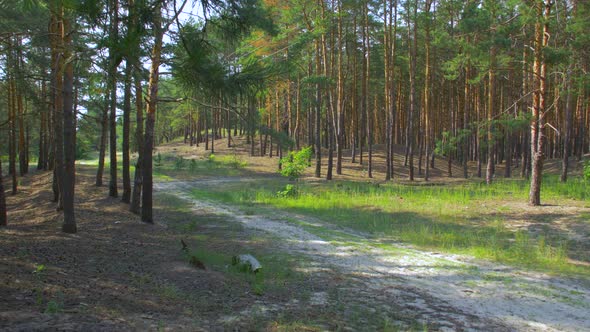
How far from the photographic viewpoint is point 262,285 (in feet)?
21.2

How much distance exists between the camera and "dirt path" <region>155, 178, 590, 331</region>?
550 cm

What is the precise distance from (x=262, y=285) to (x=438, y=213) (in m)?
9.28

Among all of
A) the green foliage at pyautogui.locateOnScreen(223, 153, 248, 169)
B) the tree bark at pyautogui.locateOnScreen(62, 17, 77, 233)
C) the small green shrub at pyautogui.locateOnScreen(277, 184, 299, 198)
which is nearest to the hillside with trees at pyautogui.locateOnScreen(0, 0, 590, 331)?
the tree bark at pyautogui.locateOnScreen(62, 17, 77, 233)

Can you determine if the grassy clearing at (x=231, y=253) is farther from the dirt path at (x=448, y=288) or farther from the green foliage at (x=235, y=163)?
the green foliage at (x=235, y=163)

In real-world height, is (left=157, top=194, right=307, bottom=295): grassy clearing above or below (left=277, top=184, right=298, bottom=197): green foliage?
below

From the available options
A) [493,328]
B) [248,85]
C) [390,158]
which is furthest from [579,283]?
[390,158]

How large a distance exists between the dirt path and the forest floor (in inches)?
0.7

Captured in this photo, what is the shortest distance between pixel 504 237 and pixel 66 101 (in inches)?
429

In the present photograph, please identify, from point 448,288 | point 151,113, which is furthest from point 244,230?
point 448,288

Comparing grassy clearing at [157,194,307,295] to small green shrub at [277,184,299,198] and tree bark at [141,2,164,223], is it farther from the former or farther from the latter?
small green shrub at [277,184,299,198]

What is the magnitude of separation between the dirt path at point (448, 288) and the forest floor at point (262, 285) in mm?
19

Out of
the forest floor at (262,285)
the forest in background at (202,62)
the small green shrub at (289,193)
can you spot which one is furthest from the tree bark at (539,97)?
the small green shrub at (289,193)

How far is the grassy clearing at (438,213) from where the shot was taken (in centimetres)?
951

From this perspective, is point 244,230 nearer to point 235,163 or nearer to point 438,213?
point 438,213
